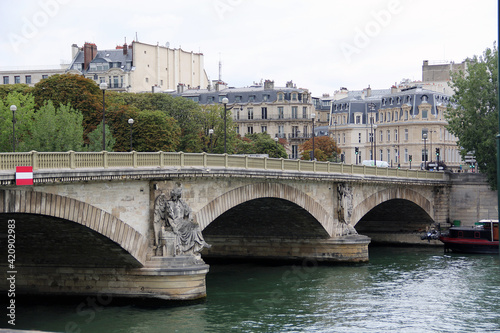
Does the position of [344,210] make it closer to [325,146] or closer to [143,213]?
[143,213]

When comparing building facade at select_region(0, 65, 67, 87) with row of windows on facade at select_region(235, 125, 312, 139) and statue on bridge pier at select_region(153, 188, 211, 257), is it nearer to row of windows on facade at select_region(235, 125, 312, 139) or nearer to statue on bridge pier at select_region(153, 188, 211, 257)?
row of windows on facade at select_region(235, 125, 312, 139)

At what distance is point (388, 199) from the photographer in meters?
68.2

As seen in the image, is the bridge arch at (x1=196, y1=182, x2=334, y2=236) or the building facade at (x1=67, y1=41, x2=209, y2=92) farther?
the building facade at (x1=67, y1=41, x2=209, y2=92)

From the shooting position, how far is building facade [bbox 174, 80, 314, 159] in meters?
132

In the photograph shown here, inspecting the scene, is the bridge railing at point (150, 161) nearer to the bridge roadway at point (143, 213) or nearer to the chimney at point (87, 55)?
the bridge roadway at point (143, 213)

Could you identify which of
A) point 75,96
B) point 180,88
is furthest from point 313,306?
point 180,88

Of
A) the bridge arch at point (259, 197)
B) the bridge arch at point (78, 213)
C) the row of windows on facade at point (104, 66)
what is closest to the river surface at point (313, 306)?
the bridge arch at point (78, 213)

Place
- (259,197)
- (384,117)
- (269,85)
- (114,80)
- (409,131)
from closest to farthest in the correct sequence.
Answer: (259,197) → (409,131) → (384,117) → (114,80) → (269,85)

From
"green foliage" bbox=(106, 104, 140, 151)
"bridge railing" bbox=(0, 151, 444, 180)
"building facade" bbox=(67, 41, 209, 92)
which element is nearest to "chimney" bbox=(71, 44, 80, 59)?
"building facade" bbox=(67, 41, 209, 92)

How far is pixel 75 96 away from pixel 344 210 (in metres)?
28.6

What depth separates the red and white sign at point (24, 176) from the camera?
30.7 m

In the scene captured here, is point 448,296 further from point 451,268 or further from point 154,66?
point 154,66

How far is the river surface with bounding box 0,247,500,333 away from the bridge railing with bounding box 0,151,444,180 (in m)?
6.93

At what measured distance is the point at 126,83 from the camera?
4943 inches
